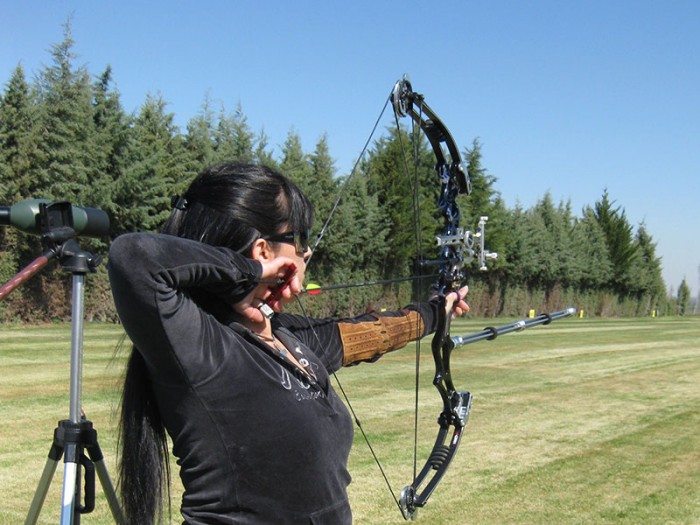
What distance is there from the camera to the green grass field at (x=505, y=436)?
4887mm

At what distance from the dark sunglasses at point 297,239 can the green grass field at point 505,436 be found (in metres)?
0.66

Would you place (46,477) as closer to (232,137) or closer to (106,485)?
(106,485)

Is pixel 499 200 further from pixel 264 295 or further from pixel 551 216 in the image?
pixel 264 295

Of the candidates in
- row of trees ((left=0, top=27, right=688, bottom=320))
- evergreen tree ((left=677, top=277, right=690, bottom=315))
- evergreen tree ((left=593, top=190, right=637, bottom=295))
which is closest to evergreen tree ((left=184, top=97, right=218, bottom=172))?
row of trees ((left=0, top=27, right=688, bottom=320))

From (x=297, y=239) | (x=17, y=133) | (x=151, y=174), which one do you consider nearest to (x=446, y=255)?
(x=297, y=239)

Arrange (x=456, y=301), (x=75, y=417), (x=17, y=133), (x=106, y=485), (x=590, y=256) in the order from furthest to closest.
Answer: (x=590, y=256), (x=17, y=133), (x=456, y=301), (x=106, y=485), (x=75, y=417)

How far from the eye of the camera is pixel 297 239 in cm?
186

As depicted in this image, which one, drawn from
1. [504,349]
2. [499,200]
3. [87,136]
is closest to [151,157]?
[87,136]

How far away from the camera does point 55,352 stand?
40.5ft

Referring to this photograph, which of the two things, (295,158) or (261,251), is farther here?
(295,158)

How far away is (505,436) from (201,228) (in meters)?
5.91

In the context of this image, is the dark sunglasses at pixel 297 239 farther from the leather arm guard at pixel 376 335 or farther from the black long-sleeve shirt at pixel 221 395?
the leather arm guard at pixel 376 335

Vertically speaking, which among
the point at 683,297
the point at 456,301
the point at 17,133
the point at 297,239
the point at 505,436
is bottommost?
the point at 505,436

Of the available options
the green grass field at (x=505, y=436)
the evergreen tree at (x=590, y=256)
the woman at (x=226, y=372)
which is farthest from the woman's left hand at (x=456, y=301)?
the evergreen tree at (x=590, y=256)
